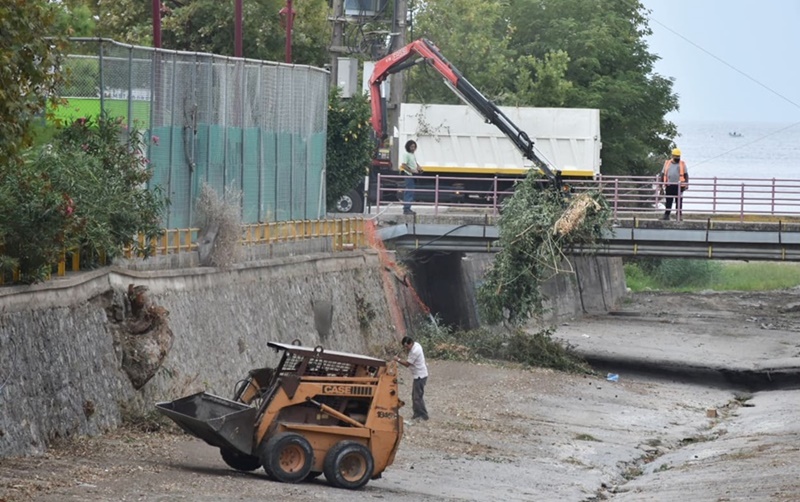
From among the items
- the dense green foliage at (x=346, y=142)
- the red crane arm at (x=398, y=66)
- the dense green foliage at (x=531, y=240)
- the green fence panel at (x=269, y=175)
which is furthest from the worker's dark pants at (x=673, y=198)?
the green fence panel at (x=269, y=175)

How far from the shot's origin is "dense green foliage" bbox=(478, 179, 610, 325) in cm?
3806

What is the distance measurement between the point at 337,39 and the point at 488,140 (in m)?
5.84

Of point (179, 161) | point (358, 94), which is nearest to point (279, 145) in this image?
point (179, 161)

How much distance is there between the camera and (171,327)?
2469 cm

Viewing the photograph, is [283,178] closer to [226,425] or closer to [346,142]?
[346,142]

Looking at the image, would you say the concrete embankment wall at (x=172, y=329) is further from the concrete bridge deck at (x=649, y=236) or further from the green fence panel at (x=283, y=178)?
the concrete bridge deck at (x=649, y=236)

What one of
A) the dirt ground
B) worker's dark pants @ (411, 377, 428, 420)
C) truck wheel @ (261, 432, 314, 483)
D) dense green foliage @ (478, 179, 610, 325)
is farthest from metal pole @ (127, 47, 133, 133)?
dense green foliage @ (478, 179, 610, 325)

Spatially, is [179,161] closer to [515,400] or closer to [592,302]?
[515,400]

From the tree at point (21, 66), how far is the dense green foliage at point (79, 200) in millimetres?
1785

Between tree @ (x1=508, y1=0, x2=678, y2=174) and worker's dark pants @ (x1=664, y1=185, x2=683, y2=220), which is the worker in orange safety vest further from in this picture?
tree @ (x1=508, y1=0, x2=678, y2=174)

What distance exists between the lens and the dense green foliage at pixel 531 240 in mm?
38062

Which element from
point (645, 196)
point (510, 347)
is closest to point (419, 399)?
point (510, 347)

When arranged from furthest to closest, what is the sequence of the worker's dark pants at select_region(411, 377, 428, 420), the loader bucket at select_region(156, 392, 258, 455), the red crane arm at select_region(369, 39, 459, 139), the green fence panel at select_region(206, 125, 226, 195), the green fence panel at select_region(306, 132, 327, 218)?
1. the red crane arm at select_region(369, 39, 459, 139)
2. the green fence panel at select_region(306, 132, 327, 218)
3. the green fence panel at select_region(206, 125, 226, 195)
4. the worker's dark pants at select_region(411, 377, 428, 420)
5. the loader bucket at select_region(156, 392, 258, 455)

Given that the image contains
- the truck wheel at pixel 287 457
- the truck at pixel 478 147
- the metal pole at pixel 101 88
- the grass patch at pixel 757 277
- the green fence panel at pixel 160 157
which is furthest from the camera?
the grass patch at pixel 757 277
